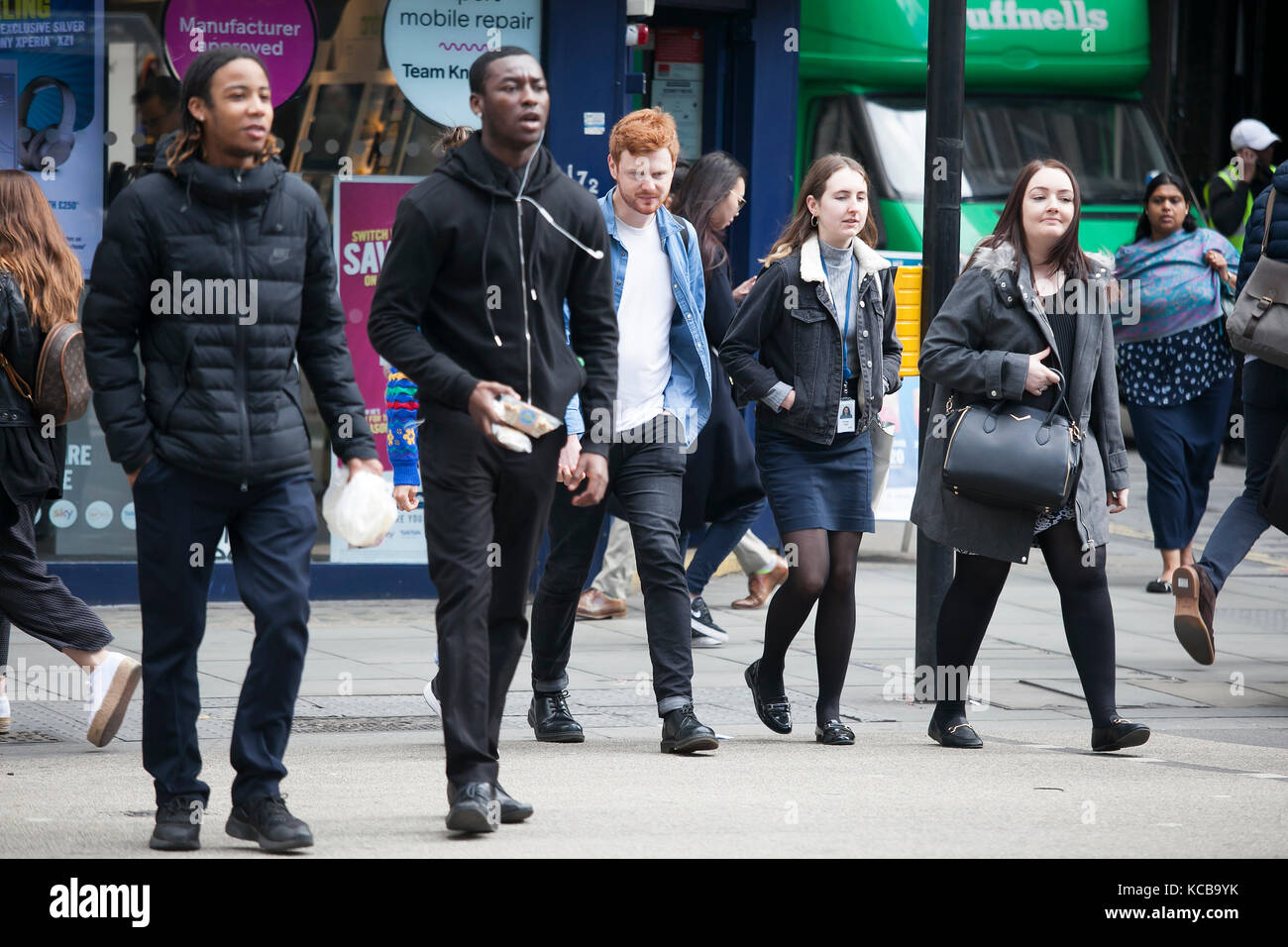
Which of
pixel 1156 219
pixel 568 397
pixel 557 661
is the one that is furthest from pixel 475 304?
pixel 1156 219

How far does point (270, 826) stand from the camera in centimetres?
471

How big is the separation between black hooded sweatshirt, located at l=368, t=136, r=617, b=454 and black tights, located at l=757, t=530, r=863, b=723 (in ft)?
5.15

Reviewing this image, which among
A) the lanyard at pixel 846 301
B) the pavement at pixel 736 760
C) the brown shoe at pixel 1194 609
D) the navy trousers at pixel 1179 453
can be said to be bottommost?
the pavement at pixel 736 760

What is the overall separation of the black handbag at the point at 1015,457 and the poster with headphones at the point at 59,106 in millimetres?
4461

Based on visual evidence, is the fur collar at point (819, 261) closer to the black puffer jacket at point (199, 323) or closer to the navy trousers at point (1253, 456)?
the navy trousers at point (1253, 456)

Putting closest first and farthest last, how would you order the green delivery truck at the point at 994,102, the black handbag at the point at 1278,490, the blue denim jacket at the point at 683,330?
the blue denim jacket at the point at 683,330
the black handbag at the point at 1278,490
the green delivery truck at the point at 994,102

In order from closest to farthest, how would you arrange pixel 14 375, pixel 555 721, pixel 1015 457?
pixel 1015 457 < pixel 14 375 < pixel 555 721

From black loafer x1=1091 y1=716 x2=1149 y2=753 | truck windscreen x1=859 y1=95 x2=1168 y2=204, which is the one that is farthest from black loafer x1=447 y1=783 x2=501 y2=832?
truck windscreen x1=859 y1=95 x2=1168 y2=204

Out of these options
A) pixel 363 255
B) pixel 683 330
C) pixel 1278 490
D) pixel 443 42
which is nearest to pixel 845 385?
pixel 683 330

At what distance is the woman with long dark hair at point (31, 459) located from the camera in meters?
6.34

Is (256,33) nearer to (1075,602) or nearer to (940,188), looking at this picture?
(940,188)

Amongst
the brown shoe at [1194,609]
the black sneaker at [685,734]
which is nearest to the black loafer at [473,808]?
the black sneaker at [685,734]

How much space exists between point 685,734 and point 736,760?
0.18 metres
